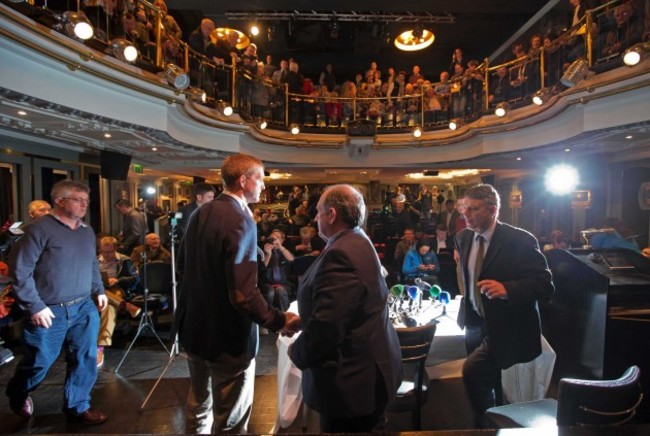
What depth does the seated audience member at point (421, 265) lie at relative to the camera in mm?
6102

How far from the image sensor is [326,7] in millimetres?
9203

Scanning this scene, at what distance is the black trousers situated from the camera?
2.21m

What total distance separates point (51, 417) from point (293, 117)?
27.2 feet

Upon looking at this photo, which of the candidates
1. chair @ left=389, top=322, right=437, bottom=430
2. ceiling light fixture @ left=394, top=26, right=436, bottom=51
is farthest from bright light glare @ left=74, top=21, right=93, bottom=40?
ceiling light fixture @ left=394, top=26, right=436, bottom=51

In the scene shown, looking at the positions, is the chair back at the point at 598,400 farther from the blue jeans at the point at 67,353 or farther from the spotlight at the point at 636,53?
the spotlight at the point at 636,53

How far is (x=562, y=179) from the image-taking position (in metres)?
9.86

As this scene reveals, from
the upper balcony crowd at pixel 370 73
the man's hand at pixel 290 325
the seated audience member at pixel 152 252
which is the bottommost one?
the seated audience member at pixel 152 252

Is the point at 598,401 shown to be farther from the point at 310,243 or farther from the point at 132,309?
the point at 310,243

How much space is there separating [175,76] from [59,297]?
3558 mm

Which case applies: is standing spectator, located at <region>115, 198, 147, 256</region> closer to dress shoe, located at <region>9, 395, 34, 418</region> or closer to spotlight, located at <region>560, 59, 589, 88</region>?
dress shoe, located at <region>9, 395, 34, 418</region>

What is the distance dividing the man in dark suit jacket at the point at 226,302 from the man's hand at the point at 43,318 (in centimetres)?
118

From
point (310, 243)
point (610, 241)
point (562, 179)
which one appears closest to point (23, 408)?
point (310, 243)

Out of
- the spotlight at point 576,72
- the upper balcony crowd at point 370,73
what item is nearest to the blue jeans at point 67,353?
the upper balcony crowd at point 370,73

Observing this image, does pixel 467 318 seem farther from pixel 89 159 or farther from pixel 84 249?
pixel 89 159
